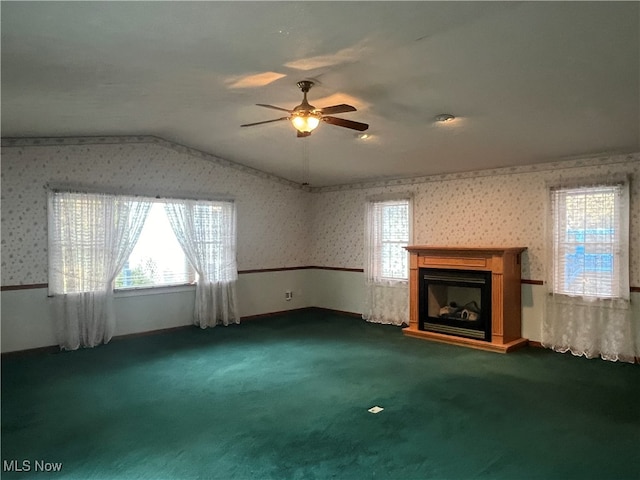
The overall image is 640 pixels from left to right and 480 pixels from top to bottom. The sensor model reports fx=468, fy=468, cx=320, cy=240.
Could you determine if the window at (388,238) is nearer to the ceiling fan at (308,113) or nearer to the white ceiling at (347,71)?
the white ceiling at (347,71)

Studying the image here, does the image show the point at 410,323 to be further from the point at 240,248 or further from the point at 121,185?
the point at 121,185

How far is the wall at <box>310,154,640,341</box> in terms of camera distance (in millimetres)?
5083

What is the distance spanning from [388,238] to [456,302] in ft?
4.55

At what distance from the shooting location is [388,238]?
6.99m

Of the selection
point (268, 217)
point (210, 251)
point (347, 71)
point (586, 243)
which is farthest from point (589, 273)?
point (210, 251)

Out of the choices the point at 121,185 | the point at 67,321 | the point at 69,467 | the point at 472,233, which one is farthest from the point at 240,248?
the point at 69,467

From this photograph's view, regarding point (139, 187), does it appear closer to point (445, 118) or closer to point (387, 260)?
point (387, 260)

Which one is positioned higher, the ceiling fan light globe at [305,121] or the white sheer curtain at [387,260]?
the ceiling fan light globe at [305,121]

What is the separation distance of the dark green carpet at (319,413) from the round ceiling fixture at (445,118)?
2395 millimetres

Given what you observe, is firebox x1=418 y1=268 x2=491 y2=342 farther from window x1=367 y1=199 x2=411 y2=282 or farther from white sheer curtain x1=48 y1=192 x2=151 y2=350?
white sheer curtain x1=48 y1=192 x2=151 y2=350

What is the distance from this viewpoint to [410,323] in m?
6.25

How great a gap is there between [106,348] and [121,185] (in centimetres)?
196

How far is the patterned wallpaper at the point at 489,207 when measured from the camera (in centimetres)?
508

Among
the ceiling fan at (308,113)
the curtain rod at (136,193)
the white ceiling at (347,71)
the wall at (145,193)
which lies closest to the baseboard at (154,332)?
the wall at (145,193)
